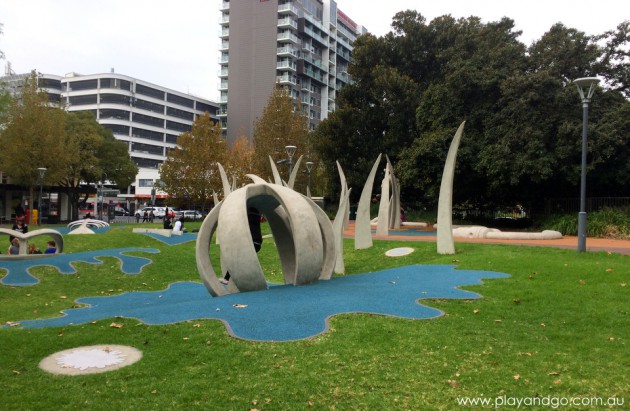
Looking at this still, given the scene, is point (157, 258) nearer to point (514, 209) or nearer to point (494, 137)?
point (494, 137)

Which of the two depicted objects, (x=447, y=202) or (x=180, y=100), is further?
(x=180, y=100)

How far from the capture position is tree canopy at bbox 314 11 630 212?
22.7 meters

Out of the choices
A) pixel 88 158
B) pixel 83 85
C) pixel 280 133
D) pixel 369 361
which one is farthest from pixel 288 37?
pixel 369 361

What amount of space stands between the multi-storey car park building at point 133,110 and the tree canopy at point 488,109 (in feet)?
138

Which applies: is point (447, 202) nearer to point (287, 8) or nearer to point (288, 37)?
point (288, 37)

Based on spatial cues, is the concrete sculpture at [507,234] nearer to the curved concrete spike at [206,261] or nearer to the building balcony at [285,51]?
the curved concrete spike at [206,261]

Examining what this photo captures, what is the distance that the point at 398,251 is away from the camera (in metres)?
17.5

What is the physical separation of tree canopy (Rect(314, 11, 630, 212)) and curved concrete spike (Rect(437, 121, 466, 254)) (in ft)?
30.5

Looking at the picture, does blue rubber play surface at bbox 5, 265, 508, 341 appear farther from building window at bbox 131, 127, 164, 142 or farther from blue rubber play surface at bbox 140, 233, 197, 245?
building window at bbox 131, 127, 164, 142

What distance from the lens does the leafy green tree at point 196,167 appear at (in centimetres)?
3591

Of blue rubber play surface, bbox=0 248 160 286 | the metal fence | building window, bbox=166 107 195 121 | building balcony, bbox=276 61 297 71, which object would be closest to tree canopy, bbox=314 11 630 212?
the metal fence

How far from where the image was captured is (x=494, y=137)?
25000 mm

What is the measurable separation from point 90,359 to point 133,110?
251 ft

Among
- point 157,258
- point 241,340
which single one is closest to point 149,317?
point 241,340
